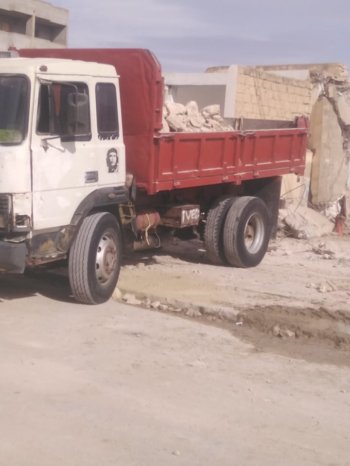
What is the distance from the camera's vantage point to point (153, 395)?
552 cm

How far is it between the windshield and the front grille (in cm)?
52

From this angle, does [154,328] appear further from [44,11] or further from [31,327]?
[44,11]

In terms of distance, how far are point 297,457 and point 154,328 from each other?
9.92ft

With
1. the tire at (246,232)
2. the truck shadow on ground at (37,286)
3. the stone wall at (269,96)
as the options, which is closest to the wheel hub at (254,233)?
the tire at (246,232)

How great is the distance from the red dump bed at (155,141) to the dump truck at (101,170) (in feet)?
0.04

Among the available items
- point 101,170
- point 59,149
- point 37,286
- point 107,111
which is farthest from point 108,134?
point 37,286

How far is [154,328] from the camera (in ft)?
24.2

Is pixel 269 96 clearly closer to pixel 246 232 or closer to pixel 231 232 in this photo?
pixel 246 232

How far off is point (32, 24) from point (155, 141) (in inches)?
1024

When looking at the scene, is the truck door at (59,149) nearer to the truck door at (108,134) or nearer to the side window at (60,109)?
the side window at (60,109)

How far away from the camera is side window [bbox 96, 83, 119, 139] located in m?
7.90

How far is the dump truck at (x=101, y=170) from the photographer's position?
707cm

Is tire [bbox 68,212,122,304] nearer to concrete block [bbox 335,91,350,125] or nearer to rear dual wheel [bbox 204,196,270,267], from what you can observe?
rear dual wheel [bbox 204,196,270,267]

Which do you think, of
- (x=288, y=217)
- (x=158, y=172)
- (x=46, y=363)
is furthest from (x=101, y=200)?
(x=288, y=217)
